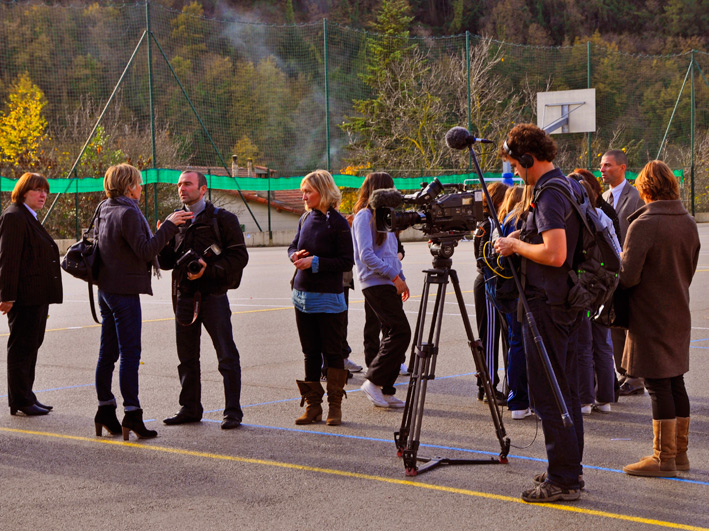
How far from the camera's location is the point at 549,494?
513 cm

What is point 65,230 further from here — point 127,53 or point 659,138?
point 659,138

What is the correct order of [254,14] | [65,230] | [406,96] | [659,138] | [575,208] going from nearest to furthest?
[575,208] < [65,230] < [406,96] < [659,138] < [254,14]

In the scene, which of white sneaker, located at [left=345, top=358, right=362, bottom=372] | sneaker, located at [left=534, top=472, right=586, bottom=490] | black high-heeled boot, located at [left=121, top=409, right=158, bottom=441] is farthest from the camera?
white sneaker, located at [left=345, top=358, right=362, bottom=372]

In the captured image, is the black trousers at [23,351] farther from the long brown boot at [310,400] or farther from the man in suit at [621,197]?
the man in suit at [621,197]

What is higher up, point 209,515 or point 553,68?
point 553,68

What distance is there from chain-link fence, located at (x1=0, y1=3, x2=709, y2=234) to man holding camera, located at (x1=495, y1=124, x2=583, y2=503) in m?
28.0

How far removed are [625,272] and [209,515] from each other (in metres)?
2.73

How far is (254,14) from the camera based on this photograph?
103438 millimetres

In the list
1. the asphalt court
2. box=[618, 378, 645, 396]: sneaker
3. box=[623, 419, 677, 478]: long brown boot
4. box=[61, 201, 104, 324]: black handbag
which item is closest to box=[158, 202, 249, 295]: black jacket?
box=[61, 201, 104, 324]: black handbag

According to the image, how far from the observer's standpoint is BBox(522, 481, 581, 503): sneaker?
513 cm

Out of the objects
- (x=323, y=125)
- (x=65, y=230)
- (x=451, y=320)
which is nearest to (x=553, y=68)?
(x=323, y=125)

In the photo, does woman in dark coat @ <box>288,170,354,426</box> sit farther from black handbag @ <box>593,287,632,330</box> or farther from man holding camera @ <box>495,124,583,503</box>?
man holding camera @ <box>495,124,583,503</box>

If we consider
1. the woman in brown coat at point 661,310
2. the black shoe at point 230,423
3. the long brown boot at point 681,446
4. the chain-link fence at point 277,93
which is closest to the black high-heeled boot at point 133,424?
the black shoe at point 230,423

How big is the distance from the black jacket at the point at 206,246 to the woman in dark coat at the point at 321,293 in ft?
1.42
